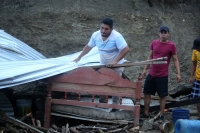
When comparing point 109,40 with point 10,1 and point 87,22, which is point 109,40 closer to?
point 87,22

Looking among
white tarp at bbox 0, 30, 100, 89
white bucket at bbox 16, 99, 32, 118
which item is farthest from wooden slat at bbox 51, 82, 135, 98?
white bucket at bbox 16, 99, 32, 118

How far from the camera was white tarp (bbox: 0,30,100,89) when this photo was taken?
5547 millimetres

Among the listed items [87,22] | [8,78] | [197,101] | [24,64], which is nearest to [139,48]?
[87,22]

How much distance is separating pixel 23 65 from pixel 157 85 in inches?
94.6

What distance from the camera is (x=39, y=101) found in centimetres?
696

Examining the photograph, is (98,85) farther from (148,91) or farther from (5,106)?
(5,106)

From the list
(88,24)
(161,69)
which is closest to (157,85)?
(161,69)

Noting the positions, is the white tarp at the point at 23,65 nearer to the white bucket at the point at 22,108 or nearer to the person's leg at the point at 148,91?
the white bucket at the point at 22,108

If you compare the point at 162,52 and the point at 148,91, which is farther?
the point at 148,91

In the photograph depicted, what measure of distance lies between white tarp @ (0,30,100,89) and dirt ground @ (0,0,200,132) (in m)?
2.60

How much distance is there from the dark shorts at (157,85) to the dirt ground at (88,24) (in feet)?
8.29

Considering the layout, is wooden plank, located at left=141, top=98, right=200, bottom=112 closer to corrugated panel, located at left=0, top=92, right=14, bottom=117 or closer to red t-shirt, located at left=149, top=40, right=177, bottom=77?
red t-shirt, located at left=149, top=40, right=177, bottom=77

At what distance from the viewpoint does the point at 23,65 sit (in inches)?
238

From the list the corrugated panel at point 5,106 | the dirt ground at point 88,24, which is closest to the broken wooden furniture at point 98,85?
the corrugated panel at point 5,106
